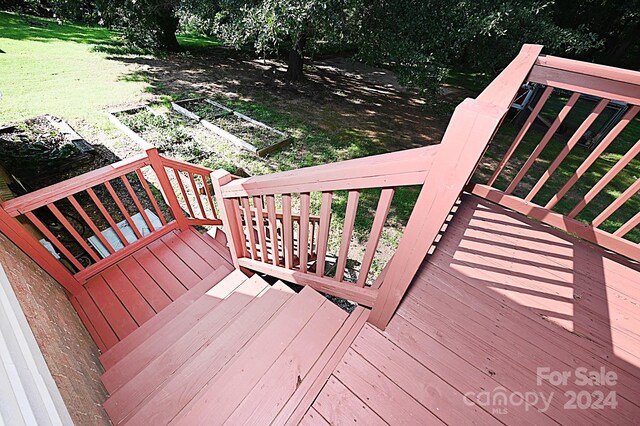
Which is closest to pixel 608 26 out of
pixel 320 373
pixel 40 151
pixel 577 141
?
pixel 577 141

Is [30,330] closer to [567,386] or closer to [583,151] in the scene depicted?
[567,386]

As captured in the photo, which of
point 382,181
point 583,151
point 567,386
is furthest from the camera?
point 583,151

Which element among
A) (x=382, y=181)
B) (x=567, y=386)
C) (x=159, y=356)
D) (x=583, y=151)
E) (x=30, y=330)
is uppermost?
(x=382, y=181)

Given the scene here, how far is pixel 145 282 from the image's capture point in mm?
2465

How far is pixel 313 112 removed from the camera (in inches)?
277

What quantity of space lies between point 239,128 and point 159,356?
16.6 ft

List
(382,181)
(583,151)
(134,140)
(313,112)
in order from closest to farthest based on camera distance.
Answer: (382,181) → (134,140) → (583,151) → (313,112)

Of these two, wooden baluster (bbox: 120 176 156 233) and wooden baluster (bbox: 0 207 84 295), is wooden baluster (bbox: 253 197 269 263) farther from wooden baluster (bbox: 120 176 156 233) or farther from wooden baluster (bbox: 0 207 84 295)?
wooden baluster (bbox: 0 207 84 295)

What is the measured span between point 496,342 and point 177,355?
184 centimetres

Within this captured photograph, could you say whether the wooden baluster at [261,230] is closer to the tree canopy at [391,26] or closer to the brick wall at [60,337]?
the brick wall at [60,337]

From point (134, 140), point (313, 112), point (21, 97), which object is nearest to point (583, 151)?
point (313, 112)

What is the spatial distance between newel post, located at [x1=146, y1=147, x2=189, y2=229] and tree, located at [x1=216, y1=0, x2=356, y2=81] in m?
2.91

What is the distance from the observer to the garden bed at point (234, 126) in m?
5.37

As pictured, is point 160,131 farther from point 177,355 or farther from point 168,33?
point 168,33
